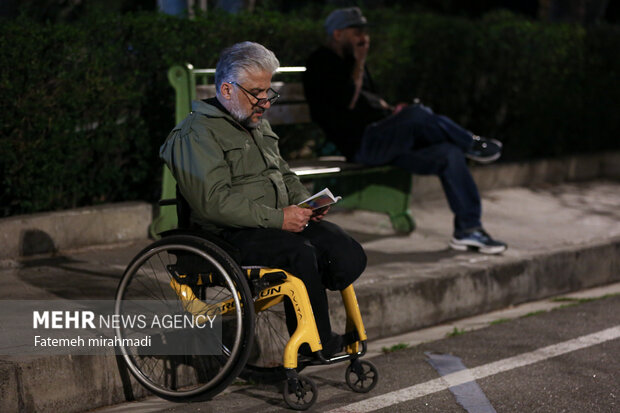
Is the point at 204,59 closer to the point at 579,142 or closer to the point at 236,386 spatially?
the point at 236,386

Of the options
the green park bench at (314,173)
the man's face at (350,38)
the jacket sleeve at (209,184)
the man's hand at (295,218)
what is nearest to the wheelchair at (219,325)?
the jacket sleeve at (209,184)

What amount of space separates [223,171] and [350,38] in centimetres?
311

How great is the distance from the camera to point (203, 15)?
25.8 ft

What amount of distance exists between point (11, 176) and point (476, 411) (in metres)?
3.47

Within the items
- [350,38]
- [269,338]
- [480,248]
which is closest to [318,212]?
[269,338]

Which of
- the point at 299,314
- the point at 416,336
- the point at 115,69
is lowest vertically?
the point at 416,336

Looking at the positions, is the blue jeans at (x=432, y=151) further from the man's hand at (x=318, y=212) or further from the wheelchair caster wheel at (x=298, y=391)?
the wheelchair caster wheel at (x=298, y=391)

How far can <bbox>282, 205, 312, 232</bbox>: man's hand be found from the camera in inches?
186

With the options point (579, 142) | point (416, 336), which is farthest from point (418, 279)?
point (579, 142)

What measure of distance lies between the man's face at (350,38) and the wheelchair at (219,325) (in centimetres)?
291

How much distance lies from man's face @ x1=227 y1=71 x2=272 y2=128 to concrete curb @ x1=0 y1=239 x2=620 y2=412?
1221mm

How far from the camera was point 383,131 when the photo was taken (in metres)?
7.46

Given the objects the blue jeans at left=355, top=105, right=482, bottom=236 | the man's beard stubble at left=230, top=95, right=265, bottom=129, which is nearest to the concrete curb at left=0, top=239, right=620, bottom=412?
the blue jeans at left=355, top=105, right=482, bottom=236

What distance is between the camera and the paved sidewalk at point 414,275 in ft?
15.2
